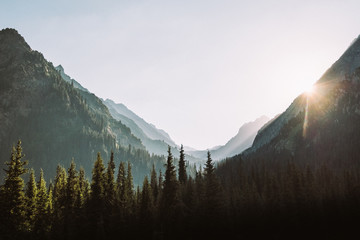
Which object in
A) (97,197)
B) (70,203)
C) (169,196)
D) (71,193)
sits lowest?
(70,203)

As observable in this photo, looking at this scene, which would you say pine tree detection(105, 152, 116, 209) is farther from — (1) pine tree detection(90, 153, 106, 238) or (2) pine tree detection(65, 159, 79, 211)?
(2) pine tree detection(65, 159, 79, 211)

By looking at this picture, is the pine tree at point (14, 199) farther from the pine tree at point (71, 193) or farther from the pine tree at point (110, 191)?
the pine tree at point (110, 191)

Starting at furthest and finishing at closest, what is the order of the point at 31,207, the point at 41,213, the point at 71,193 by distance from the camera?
the point at 71,193
the point at 41,213
the point at 31,207

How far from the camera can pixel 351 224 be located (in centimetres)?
8200

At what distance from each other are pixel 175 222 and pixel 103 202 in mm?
14722

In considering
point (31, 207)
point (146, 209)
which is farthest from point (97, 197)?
point (31, 207)

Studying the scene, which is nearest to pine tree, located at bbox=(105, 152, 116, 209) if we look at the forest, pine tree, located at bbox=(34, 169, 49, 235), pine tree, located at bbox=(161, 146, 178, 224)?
the forest

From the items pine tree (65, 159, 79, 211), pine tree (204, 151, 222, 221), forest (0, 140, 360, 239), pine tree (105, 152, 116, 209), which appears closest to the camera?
forest (0, 140, 360, 239)

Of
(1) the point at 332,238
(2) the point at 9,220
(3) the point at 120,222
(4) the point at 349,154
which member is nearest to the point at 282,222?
(1) the point at 332,238

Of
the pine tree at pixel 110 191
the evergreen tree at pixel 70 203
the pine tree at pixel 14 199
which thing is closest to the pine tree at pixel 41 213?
the evergreen tree at pixel 70 203

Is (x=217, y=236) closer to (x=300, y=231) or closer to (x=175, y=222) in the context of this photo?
Result: (x=175, y=222)

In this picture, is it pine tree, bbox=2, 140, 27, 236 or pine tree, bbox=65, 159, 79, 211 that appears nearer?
pine tree, bbox=2, 140, 27, 236

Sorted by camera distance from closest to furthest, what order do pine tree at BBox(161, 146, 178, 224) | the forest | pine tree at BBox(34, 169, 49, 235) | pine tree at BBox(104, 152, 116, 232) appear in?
the forest, pine tree at BBox(104, 152, 116, 232), pine tree at BBox(34, 169, 49, 235), pine tree at BBox(161, 146, 178, 224)

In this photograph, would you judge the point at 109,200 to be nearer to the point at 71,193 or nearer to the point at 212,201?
the point at 71,193
